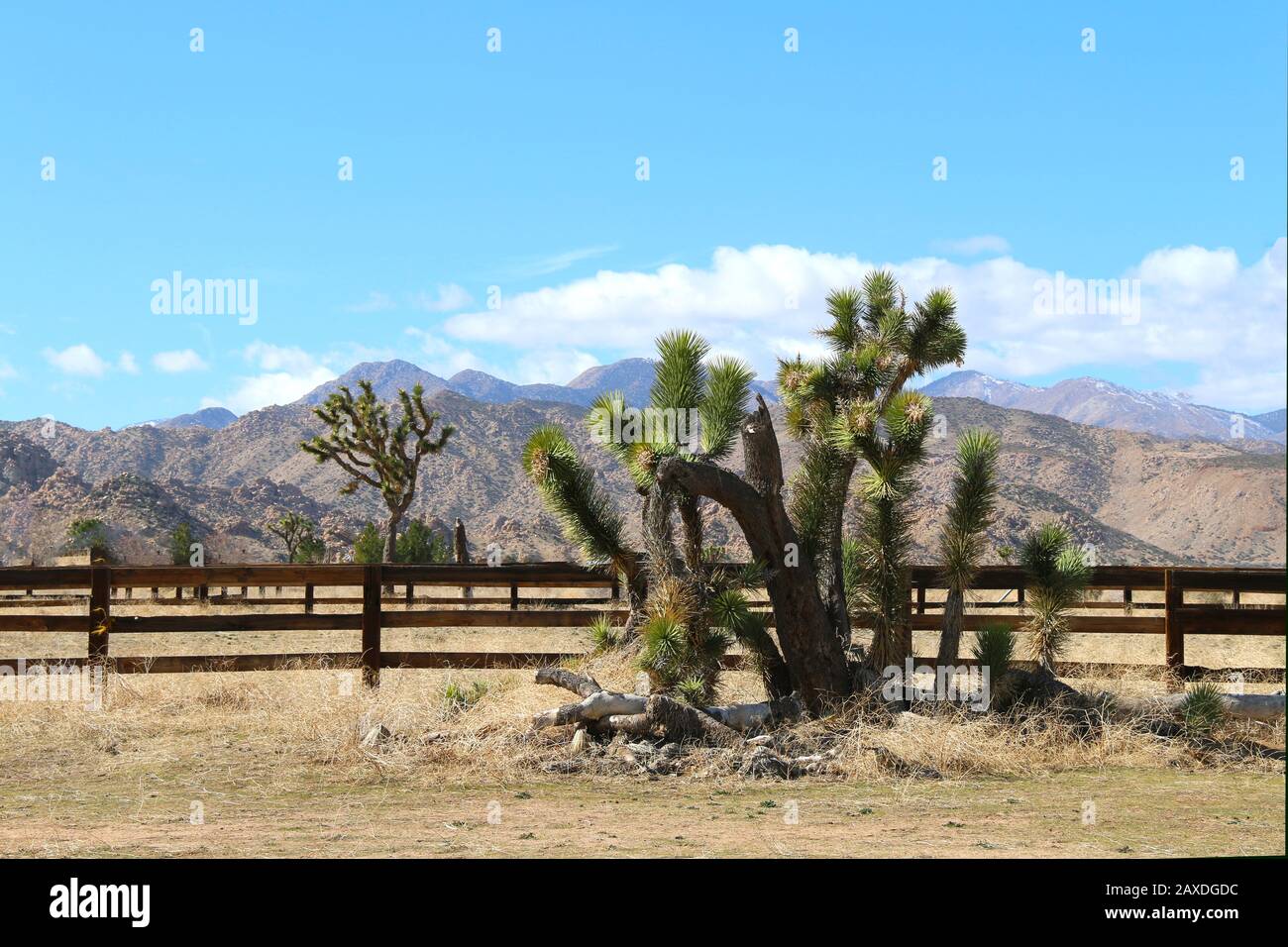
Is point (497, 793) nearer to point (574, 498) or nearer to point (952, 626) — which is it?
point (574, 498)

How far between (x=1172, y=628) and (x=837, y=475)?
13.9ft

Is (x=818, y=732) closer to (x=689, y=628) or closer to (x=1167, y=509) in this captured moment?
(x=689, y=628)

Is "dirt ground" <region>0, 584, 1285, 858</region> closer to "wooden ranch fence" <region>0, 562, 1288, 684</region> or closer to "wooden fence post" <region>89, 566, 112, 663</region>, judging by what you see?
"wooden ranch fence" <region>0, 562, 1288, 684</region>

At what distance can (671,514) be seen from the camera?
380 inches

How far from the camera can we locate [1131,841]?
5895 millimetres

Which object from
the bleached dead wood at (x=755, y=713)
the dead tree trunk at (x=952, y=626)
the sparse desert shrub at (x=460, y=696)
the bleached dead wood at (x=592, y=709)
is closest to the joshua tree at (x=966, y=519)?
the dead tree trunk at (x=952, y=626)

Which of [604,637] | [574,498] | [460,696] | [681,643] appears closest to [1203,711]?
[681,643]

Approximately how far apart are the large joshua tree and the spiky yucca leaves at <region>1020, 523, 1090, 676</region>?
133 centimetres

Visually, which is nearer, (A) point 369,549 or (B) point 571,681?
(B) point 571,681

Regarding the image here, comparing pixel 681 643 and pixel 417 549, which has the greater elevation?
pixel 417 549

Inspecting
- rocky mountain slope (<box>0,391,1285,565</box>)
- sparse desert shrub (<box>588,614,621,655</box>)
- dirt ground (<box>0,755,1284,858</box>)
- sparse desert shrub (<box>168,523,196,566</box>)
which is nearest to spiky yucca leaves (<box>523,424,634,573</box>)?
sparse desert shrub (<box>588,614,621,655</box>)

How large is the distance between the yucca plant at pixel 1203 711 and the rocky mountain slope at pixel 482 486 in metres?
41.6

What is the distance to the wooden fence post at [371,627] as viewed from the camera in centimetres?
1102
